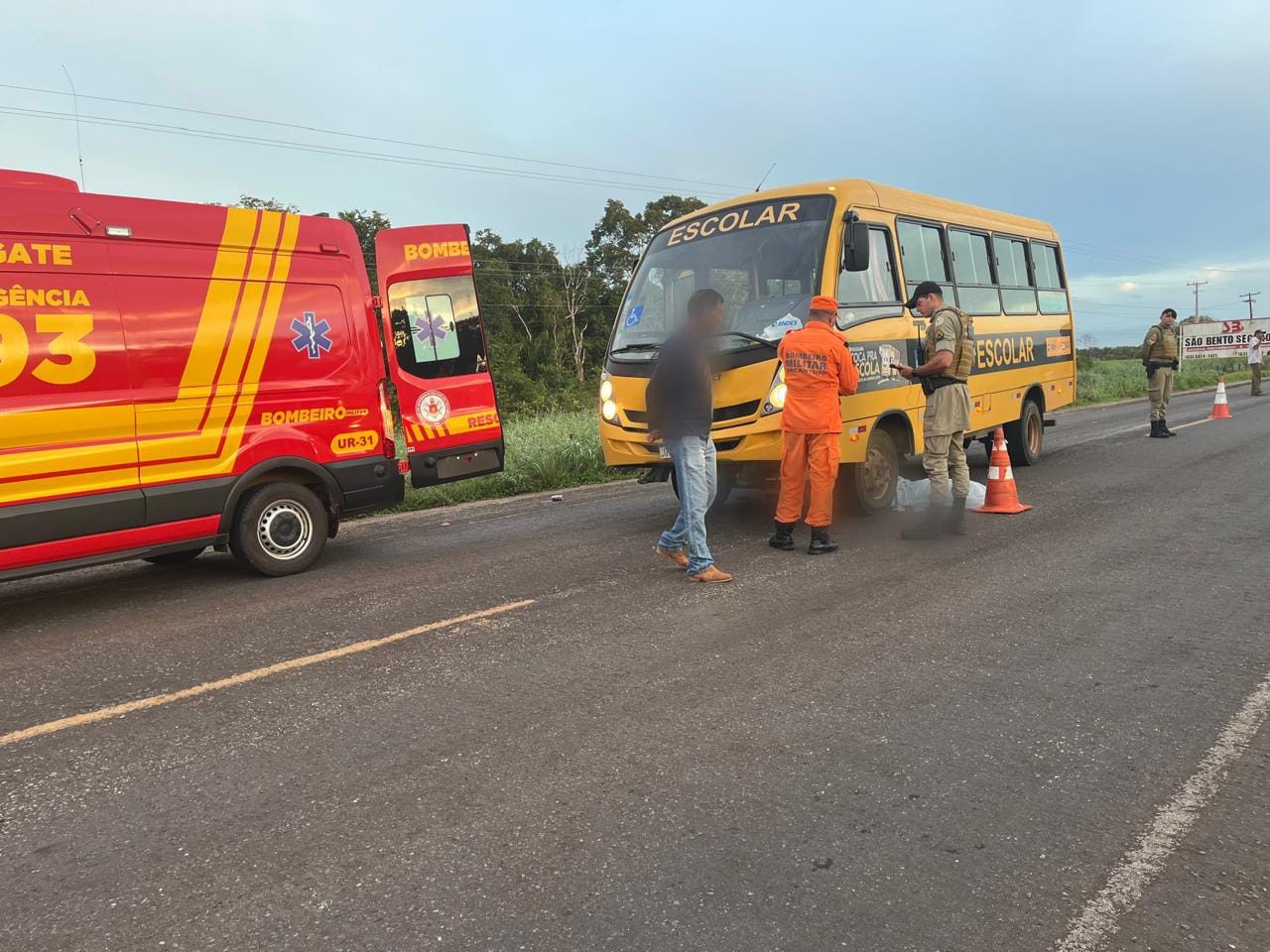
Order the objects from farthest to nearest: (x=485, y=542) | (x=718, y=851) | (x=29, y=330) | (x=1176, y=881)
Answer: (x=485, y=542), (x=29, y=330), (x=718, y=851), (x=1176, y=881)

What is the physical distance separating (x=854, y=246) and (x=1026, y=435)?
5.06m

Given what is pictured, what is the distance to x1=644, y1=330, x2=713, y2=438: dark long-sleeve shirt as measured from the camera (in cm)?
585

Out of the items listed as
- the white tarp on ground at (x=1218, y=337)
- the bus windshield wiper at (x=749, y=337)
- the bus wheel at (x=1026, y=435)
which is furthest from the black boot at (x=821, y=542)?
the white tarp on ground at (x=1218, y=337)

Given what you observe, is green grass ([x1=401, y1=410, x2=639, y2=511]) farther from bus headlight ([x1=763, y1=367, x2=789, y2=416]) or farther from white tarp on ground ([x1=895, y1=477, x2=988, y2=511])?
white tarp on ground ([x1=895, y1=477, x2=988, y2=511])

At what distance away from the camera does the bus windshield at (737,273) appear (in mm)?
7086

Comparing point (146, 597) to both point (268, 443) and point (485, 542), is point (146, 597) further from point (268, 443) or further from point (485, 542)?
point (485, 542)

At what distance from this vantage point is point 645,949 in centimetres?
216

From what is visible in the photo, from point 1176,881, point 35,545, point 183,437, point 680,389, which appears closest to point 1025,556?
point 680,389

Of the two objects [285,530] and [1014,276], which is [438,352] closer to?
[285,530]

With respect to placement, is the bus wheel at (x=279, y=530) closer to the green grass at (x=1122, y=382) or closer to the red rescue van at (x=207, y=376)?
the red rescue van at (x=207, y=376)

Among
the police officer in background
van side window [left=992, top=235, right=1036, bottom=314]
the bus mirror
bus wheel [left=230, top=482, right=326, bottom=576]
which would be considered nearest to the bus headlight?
the bus mirror

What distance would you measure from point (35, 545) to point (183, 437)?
1086 millimetres

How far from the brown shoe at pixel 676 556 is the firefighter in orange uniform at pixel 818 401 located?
1.04 m

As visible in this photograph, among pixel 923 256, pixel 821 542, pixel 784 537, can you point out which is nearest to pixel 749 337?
pixel 784 537
